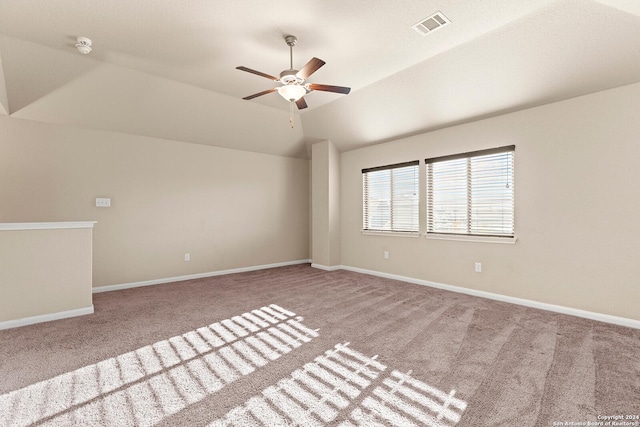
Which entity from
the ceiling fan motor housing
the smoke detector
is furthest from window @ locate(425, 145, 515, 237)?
the smoke detector

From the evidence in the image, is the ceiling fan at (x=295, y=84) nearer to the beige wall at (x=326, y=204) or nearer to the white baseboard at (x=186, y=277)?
the beige wall at (x=326, y=204)

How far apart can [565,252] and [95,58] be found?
595 cm

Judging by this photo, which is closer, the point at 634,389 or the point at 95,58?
the point at 634,389

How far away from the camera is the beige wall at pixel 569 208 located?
3.04 meters

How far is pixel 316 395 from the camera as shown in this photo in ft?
6.12

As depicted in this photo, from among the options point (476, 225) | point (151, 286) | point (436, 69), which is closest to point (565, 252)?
point (476, 225)

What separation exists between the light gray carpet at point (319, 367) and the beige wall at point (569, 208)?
0.40m

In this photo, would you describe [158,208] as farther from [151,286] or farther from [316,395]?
[316,395]

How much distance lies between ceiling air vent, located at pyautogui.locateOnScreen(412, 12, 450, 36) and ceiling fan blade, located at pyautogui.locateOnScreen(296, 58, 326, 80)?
1.08 m

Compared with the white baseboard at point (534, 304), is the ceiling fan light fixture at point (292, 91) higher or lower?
higher

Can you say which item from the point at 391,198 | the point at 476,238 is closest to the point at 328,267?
the point at 391,198

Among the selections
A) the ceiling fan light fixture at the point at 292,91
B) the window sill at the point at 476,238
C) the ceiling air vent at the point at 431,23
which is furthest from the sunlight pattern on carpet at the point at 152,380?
the ceiling air vent at the point at 431,23

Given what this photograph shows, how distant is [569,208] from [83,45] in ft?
18.5

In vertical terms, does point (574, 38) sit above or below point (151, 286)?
above
